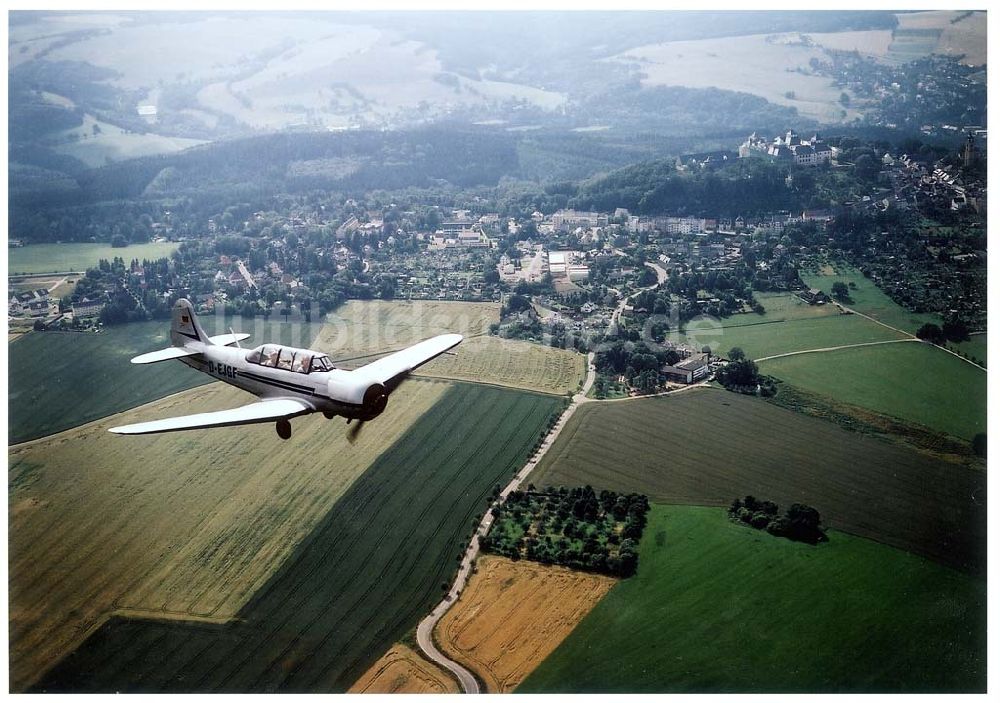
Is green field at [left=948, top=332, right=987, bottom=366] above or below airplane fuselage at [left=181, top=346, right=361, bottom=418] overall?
Result: below

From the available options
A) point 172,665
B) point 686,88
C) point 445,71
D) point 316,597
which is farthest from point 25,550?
point 686,88

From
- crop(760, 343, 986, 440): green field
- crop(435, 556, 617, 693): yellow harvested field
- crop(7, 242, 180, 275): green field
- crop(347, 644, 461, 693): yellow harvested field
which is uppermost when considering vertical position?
crop(7, 242, 180, 275): green field

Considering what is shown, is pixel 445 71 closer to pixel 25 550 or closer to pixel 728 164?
pixel 728 164

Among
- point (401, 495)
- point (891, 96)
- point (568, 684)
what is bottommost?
point (568, 684)

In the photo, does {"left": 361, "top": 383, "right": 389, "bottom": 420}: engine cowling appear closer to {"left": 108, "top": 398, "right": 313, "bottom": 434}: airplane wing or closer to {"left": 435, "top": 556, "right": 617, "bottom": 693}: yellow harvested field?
{"left": 108, "top": 398, "right": 313, "bottom": 434}: airplane wing

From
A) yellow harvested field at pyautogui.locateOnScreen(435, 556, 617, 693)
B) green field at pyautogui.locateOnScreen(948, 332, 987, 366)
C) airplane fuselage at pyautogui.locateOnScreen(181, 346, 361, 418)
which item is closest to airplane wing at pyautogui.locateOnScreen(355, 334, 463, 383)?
airplane fuselage at pyautogui.locateOnScreen(181, 346, 361, 418)

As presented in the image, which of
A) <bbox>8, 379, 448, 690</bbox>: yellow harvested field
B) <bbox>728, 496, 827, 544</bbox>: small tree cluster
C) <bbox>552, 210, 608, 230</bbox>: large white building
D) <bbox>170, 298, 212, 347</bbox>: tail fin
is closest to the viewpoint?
<bbox>170, 298, 212, 347</bbox>: tail fin
